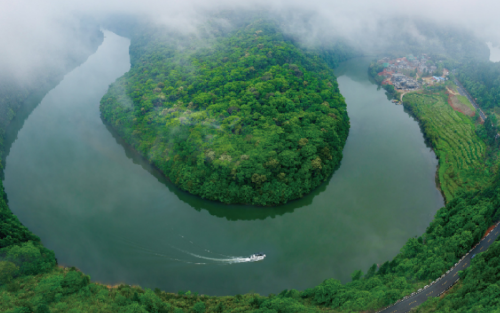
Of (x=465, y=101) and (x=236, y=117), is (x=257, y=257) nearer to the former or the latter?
(x=236, y=117)

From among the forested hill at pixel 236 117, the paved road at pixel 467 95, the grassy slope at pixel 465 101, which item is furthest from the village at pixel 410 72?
the forested hill at pixel 236 117

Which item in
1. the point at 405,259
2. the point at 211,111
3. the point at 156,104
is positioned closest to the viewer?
the point at 405,259

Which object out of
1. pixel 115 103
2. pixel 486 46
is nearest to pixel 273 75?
pixel 115 103

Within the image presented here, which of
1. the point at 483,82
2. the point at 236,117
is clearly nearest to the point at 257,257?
the point at 236,117

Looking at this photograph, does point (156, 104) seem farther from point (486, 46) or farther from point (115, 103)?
point (486, 46)

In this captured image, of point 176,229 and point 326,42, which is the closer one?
point 176,229

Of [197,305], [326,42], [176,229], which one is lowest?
[197,305]
